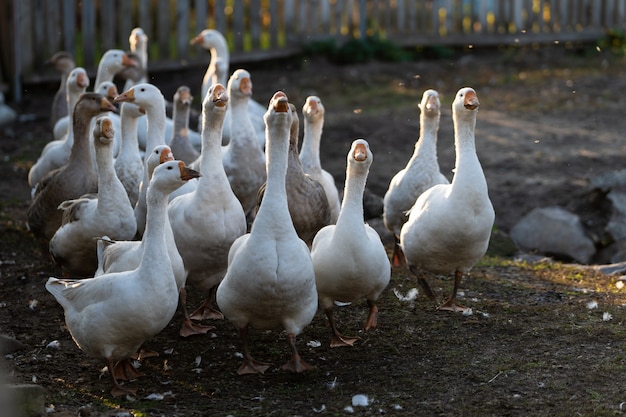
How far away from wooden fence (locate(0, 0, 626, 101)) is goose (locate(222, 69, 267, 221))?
6.61 m

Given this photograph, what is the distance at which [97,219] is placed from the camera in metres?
6.82

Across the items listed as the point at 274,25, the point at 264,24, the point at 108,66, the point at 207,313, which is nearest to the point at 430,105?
the point at 207,313

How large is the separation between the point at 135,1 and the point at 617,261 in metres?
9.19

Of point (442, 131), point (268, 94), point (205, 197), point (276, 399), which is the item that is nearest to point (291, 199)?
point (205, 197)

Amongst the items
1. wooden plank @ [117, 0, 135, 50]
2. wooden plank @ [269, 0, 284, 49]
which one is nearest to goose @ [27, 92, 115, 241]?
wooden plank @ [117, 0, 135, 50]

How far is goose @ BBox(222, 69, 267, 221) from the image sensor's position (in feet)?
26.4

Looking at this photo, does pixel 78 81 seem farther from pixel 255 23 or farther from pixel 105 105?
pixel 255 23

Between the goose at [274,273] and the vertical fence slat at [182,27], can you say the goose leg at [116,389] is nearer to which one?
the goose at [274,273]

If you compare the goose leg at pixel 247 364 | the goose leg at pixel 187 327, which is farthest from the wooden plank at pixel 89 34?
the goose leg at pixel 247 364

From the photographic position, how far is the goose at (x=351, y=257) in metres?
6.02

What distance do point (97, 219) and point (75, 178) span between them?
989mm

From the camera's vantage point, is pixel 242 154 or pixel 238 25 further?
pixel 238 25

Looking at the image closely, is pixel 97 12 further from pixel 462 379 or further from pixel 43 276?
pixel 462 379

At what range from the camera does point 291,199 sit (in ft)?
23.2
